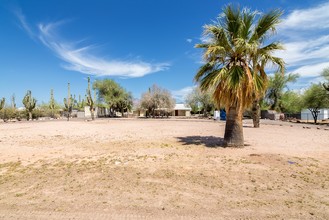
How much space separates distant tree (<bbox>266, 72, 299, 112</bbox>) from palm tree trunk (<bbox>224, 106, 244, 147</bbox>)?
136 feet

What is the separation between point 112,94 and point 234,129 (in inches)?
2039

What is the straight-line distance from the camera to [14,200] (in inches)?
174

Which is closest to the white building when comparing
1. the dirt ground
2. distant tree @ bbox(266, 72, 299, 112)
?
distant tree @ bbox(266, 72, 299, 112)

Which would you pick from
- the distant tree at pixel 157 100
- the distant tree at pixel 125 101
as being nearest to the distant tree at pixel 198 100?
the distant tree at pixel 157 100

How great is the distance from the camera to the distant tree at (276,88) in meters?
47.4

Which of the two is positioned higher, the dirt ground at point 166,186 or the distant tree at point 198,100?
the distant tree at point 198,100

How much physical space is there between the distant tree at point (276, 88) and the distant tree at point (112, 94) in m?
36.4

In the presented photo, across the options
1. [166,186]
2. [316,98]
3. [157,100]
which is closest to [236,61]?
[166,186]

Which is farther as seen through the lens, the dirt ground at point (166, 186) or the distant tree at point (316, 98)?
the distant tree at point (316, 98)

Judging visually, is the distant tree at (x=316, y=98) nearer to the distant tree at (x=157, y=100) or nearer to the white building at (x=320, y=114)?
the white building at (x=320, y=114)

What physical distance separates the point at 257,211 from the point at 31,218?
4.04 metres

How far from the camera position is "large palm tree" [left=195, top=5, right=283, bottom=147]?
9.23 meters

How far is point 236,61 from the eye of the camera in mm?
9945

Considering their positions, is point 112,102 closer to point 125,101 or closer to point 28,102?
point 125,101
